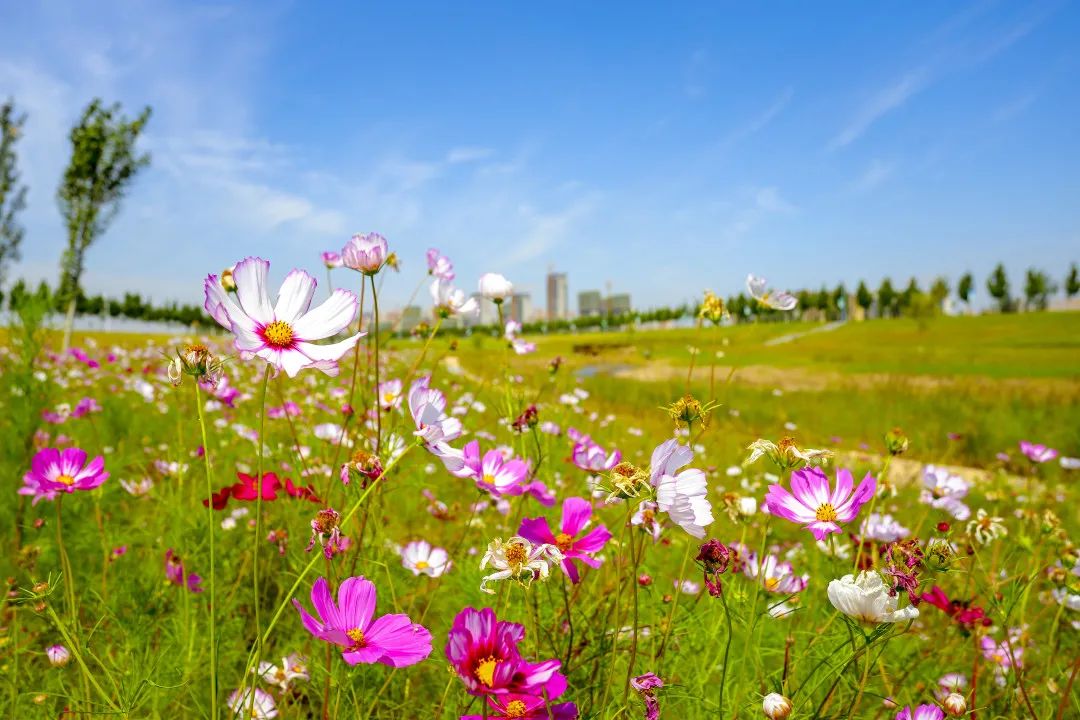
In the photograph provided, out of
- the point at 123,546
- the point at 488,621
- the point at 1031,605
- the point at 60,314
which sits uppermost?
the point at 60,314

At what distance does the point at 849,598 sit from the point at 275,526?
5.22 feet

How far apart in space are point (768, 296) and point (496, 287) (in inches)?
23.7

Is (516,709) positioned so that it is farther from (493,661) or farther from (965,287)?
(965,287)

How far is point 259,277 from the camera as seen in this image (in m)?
0.74

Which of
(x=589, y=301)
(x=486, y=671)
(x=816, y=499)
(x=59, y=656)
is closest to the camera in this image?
(x=486, y=671)

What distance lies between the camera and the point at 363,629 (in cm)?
74

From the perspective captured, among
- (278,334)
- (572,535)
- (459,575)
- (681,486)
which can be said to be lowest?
(459,575)

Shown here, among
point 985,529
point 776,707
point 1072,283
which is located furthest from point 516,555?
point 1072,283

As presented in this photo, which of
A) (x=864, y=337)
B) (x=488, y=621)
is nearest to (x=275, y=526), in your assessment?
(x=488, y=621)

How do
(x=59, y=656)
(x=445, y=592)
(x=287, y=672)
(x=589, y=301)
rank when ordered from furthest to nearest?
(x=589, y=301), (x=445, y=592), (x=287, y=672), (x=59, y=656)

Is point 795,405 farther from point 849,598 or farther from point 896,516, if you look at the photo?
point 849,598

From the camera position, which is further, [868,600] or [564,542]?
[564,542]

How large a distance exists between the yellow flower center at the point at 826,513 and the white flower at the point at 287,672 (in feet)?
3.23

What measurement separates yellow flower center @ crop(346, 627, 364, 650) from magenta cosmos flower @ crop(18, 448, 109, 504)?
0.78 m
